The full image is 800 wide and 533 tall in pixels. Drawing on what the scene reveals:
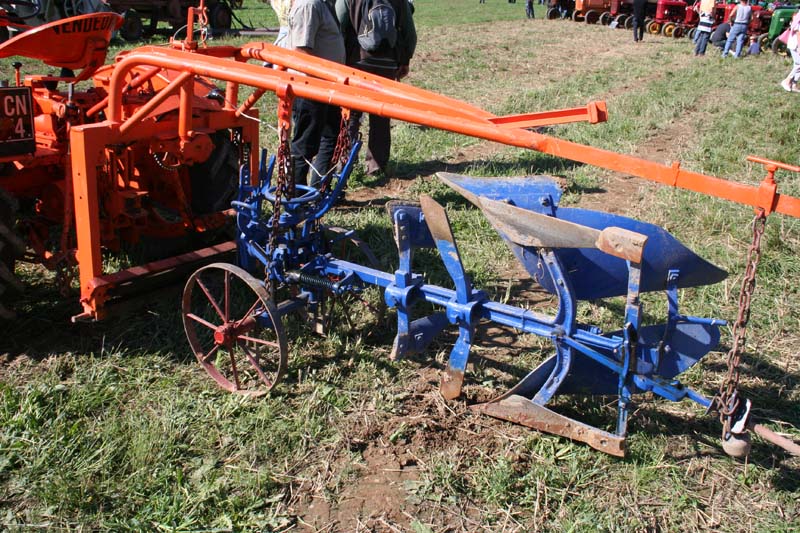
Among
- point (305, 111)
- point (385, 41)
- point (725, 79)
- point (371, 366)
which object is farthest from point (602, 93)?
point (371, 366)

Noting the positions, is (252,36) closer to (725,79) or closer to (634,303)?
→ (725,79)

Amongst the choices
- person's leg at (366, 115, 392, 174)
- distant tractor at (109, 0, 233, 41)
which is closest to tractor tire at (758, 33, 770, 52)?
distant tractor at (109, 0, 233, 41)

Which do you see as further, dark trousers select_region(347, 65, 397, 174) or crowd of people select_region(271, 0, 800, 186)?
dark trousers select_region(347, 65, 397, 174)

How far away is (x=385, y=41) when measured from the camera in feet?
20.8

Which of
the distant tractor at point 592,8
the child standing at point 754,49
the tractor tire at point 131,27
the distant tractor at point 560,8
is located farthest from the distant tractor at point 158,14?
the distant tractor at point 560,8

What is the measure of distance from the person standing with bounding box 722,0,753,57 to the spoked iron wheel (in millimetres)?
18316

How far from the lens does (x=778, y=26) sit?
20062 mm

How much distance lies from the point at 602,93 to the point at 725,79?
386 centimetres

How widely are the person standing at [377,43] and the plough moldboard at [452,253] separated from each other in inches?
86.6

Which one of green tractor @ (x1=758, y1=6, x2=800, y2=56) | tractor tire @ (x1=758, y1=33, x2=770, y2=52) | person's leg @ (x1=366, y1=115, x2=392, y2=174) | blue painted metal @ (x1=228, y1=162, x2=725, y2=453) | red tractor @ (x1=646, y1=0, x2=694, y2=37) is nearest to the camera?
blue painted metal @ (x1=228, y1=162, x2=725, y2=453)

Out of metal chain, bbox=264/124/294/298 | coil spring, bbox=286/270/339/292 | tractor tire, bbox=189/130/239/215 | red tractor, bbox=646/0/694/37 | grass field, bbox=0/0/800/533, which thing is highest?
red tractor, bbox=646/0/694/37

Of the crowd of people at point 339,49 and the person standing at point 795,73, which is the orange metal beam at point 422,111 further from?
the person standing at point 795,73

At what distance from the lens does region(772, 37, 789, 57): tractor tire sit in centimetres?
1977

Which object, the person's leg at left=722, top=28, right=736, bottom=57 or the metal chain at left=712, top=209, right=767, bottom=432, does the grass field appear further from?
the person's leg at left=722, top=28, right=736, bottom=57
